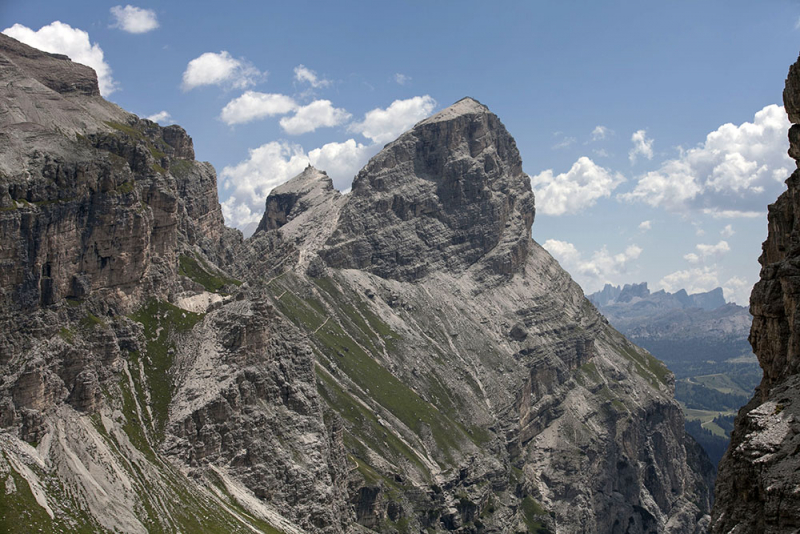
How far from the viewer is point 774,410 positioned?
40.8 meters

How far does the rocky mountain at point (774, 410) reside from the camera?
36969mm

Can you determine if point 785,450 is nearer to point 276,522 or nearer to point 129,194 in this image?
point 276,522

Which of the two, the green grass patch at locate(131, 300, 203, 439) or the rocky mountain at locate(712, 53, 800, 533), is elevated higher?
the green grass patch at locate(131, 300, 203, 439)

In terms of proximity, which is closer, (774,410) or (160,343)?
(774,410)

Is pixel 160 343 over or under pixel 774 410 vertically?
over

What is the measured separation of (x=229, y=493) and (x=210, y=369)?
2933 cm

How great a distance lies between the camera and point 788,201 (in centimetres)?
5238

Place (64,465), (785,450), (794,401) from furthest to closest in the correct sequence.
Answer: (64,465) < (794,401) < (785,450)

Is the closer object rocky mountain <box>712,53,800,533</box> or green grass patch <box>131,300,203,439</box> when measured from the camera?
rocky mountain <box>712,53,800,533</box>

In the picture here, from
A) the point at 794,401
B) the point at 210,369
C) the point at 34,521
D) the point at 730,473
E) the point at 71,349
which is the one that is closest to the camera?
the point at 794,401

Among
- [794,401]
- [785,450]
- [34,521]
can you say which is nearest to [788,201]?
[794,401]

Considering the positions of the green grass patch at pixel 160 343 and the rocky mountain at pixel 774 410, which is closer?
the rocky mountain at pixel 774 410

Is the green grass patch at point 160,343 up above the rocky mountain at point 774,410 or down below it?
above

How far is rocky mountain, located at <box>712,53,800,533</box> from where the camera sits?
37.0 m
